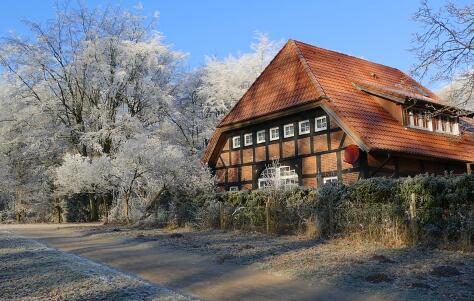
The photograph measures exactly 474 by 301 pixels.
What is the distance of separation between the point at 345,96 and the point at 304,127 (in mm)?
2245

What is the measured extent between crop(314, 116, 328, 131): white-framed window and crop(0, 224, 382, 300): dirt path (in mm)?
9953

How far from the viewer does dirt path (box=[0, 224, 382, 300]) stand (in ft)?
24.7

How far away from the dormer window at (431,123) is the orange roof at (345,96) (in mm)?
418

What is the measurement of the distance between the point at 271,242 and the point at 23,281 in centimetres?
696

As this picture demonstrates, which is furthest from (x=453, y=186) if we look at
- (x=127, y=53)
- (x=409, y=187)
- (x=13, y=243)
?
(x=127, y=53)

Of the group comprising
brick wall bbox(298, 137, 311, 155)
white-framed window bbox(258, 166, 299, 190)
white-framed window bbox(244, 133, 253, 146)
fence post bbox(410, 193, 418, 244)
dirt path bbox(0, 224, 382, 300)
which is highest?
white-framed window bbox(244, 133, 253, 146)

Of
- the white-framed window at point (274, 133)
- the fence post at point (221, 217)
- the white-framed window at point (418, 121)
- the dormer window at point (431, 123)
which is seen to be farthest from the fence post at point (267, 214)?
the white-framed window at point (418, 121)

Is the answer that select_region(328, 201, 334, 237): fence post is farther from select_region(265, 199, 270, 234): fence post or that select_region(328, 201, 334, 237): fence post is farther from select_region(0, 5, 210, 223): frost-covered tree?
select_region(0, 5, 210, 223): frost-covered tree

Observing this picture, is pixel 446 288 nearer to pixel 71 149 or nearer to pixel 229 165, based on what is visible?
pixel 229 165

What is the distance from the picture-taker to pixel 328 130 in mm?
20656

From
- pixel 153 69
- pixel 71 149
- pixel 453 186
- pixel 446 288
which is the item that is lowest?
pixel 446 288

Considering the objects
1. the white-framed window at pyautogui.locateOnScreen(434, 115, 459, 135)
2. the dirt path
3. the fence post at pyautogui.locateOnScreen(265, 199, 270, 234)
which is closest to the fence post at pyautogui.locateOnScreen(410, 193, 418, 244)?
the dirt path

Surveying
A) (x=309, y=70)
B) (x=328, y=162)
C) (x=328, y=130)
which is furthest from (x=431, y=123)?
(x=309, y=70)

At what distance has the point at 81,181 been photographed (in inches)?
1049
